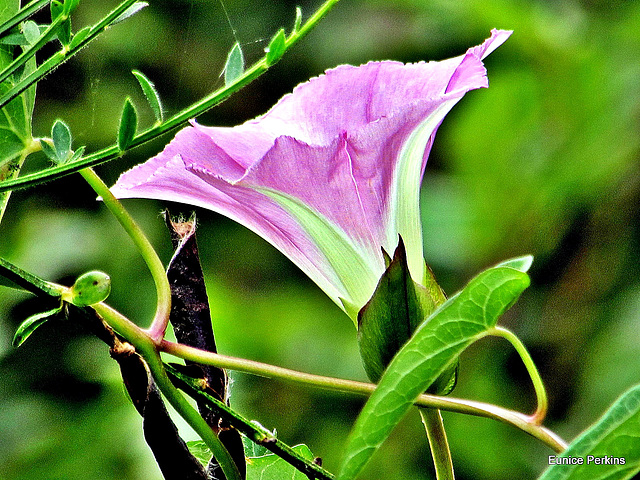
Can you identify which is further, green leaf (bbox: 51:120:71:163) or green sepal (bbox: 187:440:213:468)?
green sepal (bbox: 187:440:213:468)

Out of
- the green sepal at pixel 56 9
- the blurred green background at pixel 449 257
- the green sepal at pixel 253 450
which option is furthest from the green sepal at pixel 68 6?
the blurred green background at pixel 449 257

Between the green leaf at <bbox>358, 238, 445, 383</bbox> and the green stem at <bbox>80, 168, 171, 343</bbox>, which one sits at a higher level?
the green stem at <bbox>80, 168, 171, 343</bbox>

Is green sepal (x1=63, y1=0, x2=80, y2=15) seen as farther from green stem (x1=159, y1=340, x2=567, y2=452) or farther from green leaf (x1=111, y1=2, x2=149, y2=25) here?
green stem (x1=159, y1=340, x2=567, y2=452)

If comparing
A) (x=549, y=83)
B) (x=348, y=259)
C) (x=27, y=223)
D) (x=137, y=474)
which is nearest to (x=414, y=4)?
(x=549, y=83)

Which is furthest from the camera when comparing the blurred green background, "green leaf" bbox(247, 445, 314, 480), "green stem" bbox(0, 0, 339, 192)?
the blurred green background

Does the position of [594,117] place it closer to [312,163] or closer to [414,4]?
[414,4]

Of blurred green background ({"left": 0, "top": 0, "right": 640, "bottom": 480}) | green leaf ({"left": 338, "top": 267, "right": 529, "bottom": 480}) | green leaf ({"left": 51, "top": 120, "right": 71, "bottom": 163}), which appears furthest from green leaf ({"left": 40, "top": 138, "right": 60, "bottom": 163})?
blurred green background ({"left": 0, "top": 0, "right": 640, "bottom": 480})

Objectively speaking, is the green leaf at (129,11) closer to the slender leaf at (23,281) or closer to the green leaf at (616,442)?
the slender leaf at (23,281)
